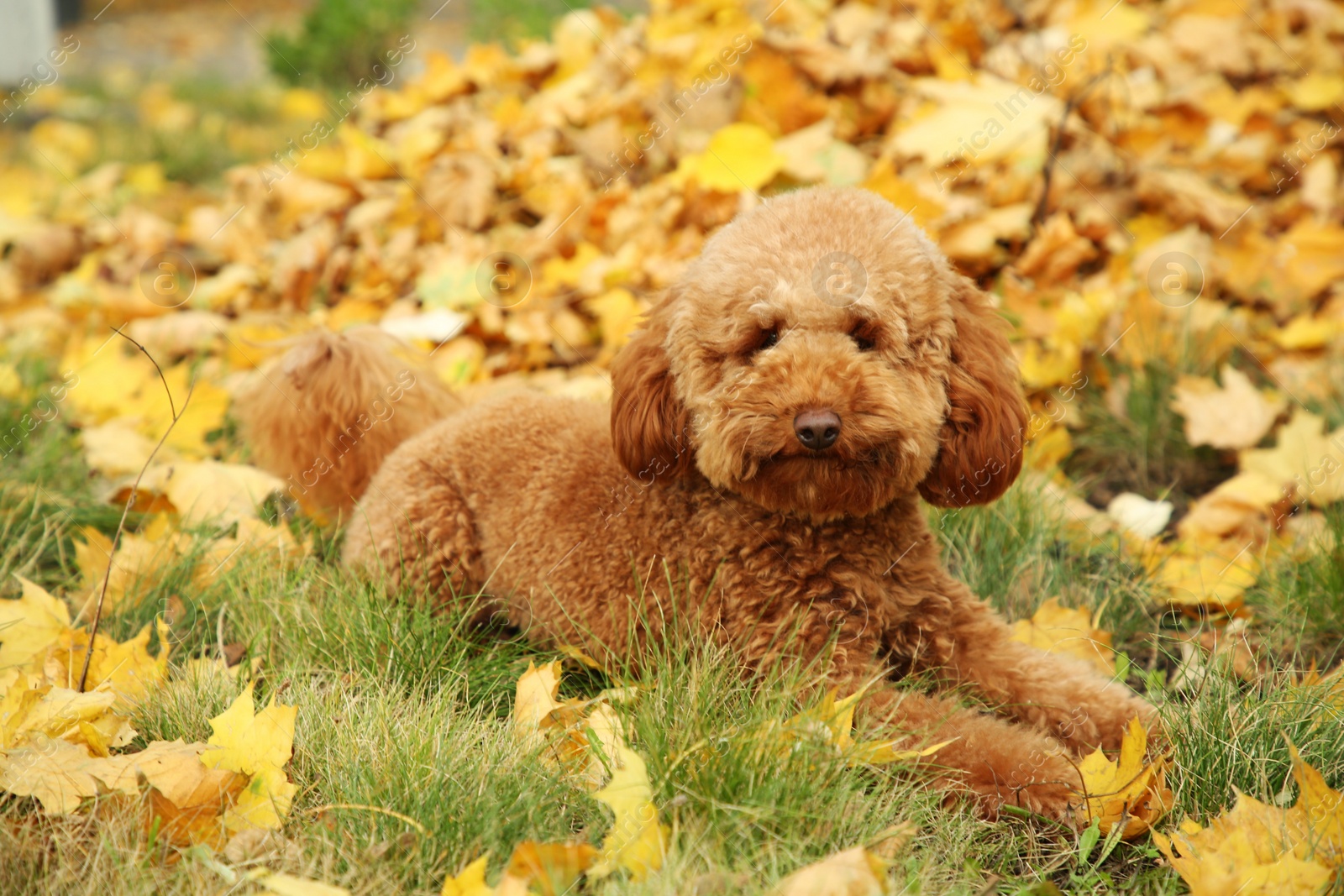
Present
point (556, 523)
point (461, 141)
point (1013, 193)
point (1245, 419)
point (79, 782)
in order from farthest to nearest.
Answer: point (461, 141) < point (1013, 193) < point (1245, 419) < point (556, 523) < point (79, 782)

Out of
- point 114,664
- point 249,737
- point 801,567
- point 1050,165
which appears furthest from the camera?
point 1050,165

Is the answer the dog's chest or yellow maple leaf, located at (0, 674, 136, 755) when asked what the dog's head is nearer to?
the dog's chest

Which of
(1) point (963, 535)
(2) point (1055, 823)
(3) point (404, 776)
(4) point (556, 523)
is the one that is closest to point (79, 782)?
(3) point (404, 776)

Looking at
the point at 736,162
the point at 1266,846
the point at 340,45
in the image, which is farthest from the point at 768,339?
the point at 340,45

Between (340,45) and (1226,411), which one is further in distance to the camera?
(340,45)

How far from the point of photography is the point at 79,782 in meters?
2.08

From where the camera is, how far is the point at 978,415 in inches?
91.9

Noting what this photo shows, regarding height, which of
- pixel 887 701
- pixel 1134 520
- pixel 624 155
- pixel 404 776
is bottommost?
pixel 1134 520

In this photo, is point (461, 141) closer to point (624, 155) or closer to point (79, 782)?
point (624, 155)

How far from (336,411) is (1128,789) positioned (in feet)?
7.49

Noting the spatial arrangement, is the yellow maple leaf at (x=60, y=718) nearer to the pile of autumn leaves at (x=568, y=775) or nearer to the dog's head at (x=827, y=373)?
the pile of autumn leaves at (x=568, y=775)

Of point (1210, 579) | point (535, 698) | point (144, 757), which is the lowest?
point (1210, 579)

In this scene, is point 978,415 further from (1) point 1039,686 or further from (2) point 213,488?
(2) point 213,488

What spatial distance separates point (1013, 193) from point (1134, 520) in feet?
5.12
